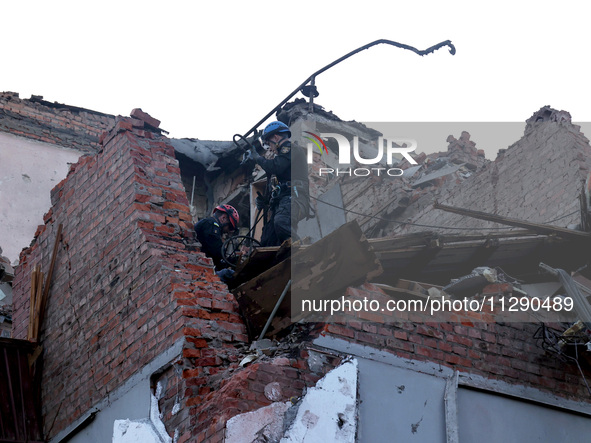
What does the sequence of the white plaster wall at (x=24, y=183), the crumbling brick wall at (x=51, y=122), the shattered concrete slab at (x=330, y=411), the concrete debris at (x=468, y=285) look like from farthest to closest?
the crumbling brick wall at (x=51, y=122)
the white plaster wall at (x=24, y=183)
the concrete debris at (x=468, y=285)
the shattered concrete slab at (x=330, y=411)

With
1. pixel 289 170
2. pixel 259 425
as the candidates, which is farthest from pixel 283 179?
pixel 259 425

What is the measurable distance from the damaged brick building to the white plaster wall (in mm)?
5383

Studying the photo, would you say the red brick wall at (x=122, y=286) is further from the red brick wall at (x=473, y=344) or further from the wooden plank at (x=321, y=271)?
the red brick wall at (x=473, y=344)

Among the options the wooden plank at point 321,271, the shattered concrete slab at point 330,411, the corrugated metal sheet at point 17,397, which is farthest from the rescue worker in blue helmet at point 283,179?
the shattered concrete slab at point 330,411

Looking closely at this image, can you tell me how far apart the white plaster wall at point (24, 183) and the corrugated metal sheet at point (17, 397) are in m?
6.16

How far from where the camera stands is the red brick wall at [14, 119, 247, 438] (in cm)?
583

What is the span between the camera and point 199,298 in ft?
19.5

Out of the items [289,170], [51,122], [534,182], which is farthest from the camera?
[51,122]

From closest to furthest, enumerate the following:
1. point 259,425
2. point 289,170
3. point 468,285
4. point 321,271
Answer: point 259,425 < point 321,271 < point 468,285 < point 289,170

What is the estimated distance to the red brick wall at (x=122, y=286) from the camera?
5.83 meters

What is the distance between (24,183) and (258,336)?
9.03m

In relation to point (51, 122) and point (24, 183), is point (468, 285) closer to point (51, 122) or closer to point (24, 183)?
point (24, 183)

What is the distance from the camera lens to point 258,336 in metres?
5.96

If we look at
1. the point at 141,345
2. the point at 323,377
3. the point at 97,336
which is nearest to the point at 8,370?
the point at 97,336
